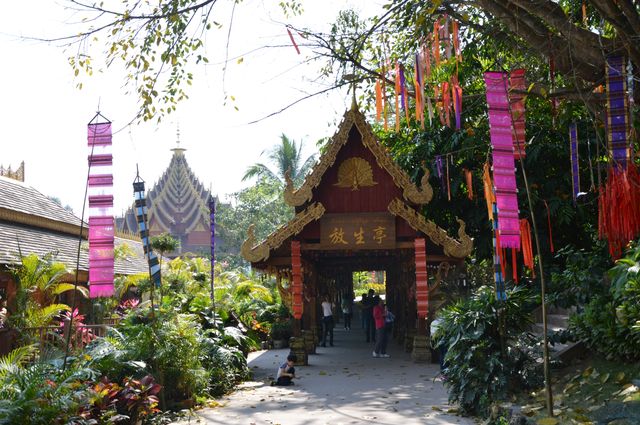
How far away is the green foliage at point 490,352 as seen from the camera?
8438 millimetres

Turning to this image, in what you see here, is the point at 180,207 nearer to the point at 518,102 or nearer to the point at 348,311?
the point at 348,311

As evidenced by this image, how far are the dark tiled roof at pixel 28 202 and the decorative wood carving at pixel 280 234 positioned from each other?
680 centimetres

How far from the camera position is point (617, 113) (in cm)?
892

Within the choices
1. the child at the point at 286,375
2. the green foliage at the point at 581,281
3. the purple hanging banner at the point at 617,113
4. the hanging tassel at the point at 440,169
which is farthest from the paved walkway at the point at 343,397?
the hanging tassel at the point at 440,169

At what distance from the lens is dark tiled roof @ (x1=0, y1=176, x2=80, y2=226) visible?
1819cm

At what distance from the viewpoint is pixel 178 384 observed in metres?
9.71

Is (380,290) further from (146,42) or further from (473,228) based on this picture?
(146,42)

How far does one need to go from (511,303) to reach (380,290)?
3531cm

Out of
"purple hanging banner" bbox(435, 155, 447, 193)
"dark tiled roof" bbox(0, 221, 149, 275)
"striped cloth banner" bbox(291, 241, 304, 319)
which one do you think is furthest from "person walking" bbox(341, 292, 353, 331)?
"striped cloth banner" bbox(291, 241, 304, 319)

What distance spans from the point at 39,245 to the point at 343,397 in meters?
10.8

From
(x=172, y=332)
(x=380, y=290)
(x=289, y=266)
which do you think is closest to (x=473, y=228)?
(x=289, y=266)

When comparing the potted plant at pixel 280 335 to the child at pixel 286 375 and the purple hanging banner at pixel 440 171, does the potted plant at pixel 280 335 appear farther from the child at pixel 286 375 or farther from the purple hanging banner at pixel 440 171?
the child at pixel 286 375

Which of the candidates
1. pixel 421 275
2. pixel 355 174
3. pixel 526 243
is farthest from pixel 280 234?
pixel 526 243

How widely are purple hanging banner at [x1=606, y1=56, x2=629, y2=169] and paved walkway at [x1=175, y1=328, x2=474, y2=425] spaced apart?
Result: 4.08 meters
